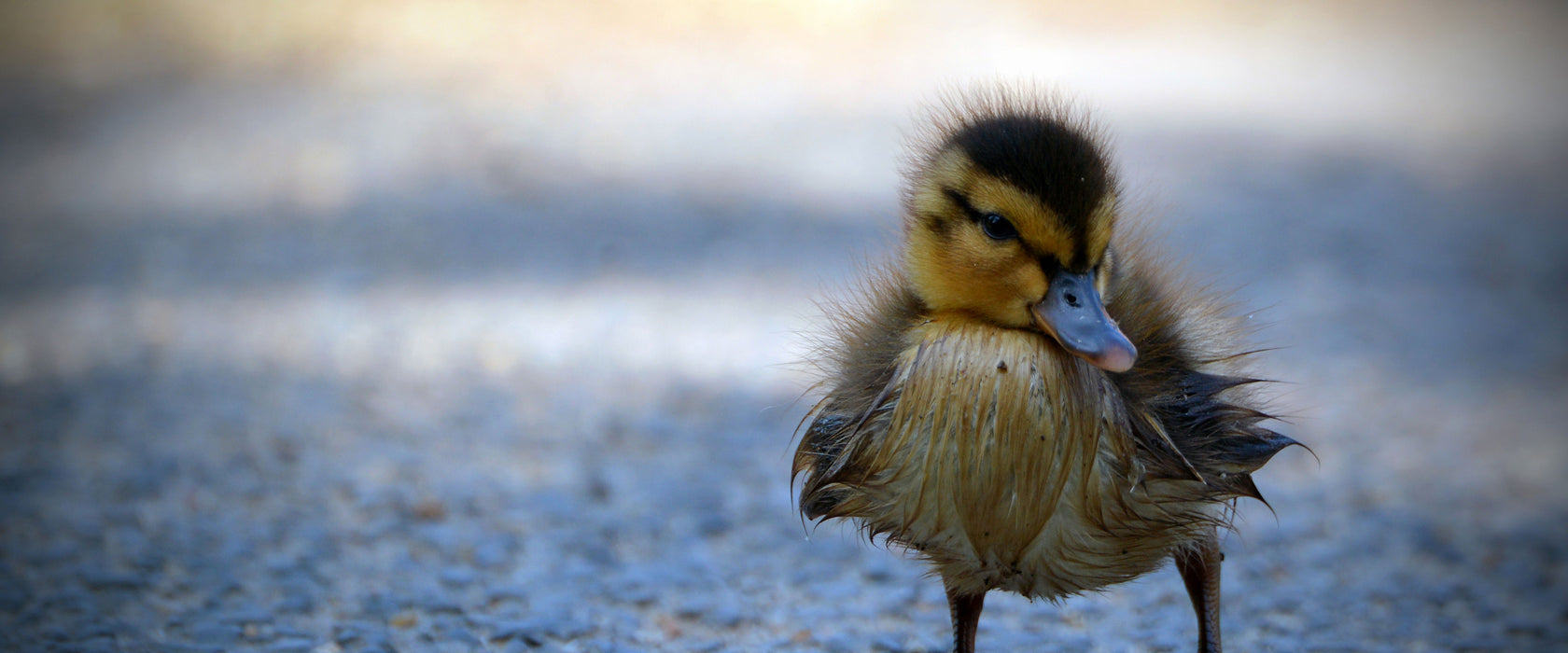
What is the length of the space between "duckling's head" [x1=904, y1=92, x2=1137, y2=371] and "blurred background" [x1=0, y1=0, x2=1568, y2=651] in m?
0.44

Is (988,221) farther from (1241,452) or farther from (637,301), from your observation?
(637,301)

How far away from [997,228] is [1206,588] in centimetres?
71

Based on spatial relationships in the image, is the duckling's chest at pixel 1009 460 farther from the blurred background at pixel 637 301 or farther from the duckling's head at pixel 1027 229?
the blurred background at pixel 637 301

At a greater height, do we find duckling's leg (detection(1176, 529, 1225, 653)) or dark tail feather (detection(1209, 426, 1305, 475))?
dark tail feather (detection(1209, 426, 1305, 475))

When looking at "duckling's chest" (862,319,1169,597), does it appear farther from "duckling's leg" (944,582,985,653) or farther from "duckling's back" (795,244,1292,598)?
"duckling's leg" (944,582,985,653)

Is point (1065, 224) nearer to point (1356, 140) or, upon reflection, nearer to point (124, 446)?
point (124, 446)

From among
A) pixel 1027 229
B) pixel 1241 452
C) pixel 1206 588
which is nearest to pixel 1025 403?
pixel 1027 229

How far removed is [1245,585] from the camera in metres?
2.42

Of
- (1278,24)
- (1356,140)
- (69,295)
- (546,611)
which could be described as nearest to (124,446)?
(69,295)

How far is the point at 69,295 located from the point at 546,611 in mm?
2309

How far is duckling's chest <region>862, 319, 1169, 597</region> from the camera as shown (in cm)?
151

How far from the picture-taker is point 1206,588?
184 cm

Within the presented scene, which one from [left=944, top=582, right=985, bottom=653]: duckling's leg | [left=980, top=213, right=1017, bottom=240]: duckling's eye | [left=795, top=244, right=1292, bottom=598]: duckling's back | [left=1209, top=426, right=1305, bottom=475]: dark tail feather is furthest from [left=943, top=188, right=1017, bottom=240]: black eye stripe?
[left=944, top=582, right=985, bottom=653]: duckling's leg

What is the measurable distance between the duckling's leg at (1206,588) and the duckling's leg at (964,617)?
1.03ft
